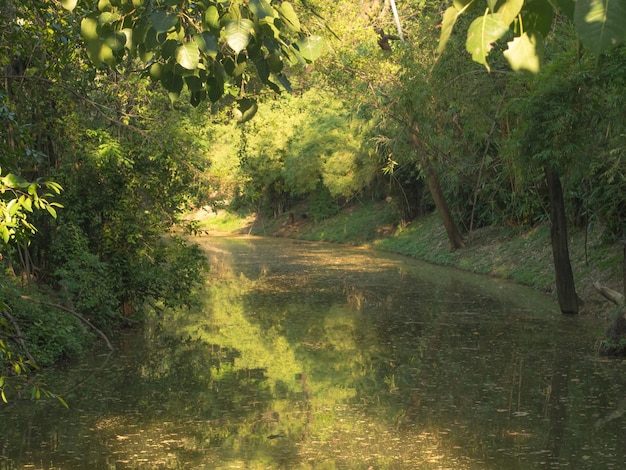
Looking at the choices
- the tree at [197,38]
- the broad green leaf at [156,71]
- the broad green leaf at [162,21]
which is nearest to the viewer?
the broad green leaf at [162,21]

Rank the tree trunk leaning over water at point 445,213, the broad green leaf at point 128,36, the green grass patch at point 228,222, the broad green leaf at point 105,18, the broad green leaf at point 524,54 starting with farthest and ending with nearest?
the green grass patch at point 228,222 < the tree trunk leaning over water at point 445,213 < the broad green leaf at point 128,36 < the broad green leaf at point 105,18 < the broad green leaf at point 524,54

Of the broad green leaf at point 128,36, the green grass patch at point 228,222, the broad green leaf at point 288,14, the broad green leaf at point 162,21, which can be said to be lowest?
the broad green leaf at point 162,21

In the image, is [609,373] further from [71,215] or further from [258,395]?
[71,215]

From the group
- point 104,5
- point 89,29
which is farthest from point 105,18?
point 104,5

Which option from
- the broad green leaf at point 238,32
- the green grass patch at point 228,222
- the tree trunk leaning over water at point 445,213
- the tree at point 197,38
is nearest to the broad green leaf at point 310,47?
the tree at point 197,38

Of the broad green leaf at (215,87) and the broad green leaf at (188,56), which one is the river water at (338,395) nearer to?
the broad green leaf at (215,87)

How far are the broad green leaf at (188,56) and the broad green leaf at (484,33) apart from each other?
3.27 feet

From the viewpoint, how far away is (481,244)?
26078 millimetres

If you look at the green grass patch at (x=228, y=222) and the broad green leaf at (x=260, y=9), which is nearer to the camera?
the broad green leaf at (x=260, y=9)

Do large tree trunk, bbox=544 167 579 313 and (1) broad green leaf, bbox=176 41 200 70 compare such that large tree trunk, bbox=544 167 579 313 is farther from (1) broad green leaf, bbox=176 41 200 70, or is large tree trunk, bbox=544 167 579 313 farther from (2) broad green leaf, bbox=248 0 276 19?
(1) broad green leaf, bbox=176 41 200 70

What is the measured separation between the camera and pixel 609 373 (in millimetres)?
10227

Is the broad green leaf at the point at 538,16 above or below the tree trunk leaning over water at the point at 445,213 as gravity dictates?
below

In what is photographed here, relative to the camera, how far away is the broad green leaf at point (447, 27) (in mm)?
1798

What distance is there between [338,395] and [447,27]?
7890 millimetres
